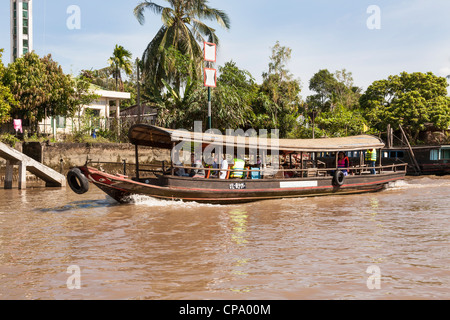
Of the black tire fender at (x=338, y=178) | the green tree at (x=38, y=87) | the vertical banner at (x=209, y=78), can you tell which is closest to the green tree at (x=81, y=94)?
the green tree at (x=38, y=87)

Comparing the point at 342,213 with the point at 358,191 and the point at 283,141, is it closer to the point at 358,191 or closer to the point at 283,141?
the point at 283,141

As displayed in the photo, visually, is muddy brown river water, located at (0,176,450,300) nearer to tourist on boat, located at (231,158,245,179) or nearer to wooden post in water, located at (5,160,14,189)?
tourist on boat, located at (231,158,245,179)

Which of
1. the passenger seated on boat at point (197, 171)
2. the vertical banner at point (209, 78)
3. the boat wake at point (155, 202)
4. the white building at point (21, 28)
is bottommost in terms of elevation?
the boat wake at point (155, 202)

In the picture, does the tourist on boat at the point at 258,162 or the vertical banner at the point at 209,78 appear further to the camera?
the vertical banner at the point at 209,78

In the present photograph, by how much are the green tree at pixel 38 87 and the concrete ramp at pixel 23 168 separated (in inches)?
295

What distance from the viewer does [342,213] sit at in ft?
37.4

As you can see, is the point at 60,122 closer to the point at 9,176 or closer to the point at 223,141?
the point at 9,176

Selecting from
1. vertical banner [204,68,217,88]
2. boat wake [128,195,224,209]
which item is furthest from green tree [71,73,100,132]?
boat wake [128,195,224,209]

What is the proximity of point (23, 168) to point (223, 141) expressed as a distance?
9763 mm

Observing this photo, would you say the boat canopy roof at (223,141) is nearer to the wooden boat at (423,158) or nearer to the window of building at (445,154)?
the wooden boat at (423,158)

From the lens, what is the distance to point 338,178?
15.0 metres

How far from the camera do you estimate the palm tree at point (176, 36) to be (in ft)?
93.0
